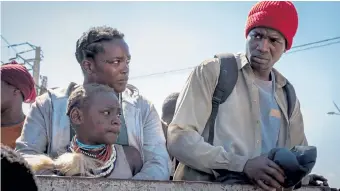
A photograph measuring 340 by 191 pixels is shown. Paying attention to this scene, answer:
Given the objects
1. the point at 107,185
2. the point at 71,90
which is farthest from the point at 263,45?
the point at 107,185

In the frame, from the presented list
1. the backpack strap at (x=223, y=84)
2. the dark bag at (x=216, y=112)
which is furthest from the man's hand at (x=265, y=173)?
the backpack strap at (x=223, y=84)

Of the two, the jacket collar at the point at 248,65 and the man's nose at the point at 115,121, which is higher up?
the jacket collar at the point at 248,65

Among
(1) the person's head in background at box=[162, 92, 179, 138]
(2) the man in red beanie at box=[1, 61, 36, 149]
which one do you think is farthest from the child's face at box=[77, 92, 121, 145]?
(1) the person's head in background at box=[162, 92, 179, 138]

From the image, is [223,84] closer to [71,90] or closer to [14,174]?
[71,90]

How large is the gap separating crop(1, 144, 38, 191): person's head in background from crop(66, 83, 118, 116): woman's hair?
136cm

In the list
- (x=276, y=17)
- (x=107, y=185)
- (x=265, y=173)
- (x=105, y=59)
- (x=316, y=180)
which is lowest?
(x=316, y=180)

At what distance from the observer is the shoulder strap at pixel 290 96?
3111 mm

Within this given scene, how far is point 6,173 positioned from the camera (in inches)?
46.9

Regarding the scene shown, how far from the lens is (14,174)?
1202 millimetres

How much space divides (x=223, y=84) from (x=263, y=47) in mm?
381

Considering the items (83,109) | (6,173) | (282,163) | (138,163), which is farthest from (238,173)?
(6,173)

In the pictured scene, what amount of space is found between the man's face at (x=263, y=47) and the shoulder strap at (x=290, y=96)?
224 millimetres

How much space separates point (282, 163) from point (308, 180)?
474mm

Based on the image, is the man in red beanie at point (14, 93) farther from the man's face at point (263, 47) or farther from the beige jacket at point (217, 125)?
the man's face at point (263, 47)
